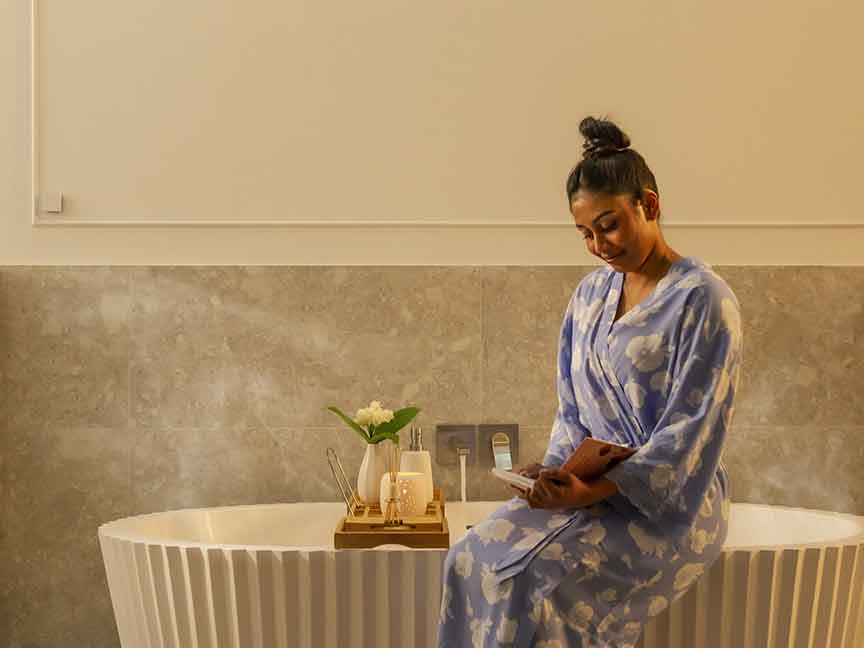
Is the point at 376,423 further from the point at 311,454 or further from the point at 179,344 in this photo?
the point at 179,344

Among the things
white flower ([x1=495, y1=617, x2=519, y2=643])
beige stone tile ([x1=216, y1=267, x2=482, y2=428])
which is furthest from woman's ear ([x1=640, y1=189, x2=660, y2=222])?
beige stone tile ([x1=216, y1=267, x2=482, y2=428])

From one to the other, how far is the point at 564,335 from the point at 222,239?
128 centimetres

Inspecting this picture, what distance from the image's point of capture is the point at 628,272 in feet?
7.91

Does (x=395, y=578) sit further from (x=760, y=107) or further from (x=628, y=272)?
(x=760, y=107)

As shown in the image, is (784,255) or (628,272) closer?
(628,272)

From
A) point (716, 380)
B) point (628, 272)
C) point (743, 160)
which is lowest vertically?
point (716, 380)

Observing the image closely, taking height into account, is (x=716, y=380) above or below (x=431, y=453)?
above

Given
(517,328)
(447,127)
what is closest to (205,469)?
(517,328)

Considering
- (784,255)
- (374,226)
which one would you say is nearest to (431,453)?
(374,226)

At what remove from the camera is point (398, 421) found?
3.18m

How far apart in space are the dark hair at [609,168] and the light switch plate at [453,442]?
125 cm

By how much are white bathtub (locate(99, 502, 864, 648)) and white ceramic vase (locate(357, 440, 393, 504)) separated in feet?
1.80

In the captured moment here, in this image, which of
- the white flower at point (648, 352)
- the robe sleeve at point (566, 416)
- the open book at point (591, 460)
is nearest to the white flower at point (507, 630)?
the open book at point (591, 460)

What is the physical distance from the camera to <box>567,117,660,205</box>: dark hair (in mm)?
2289
